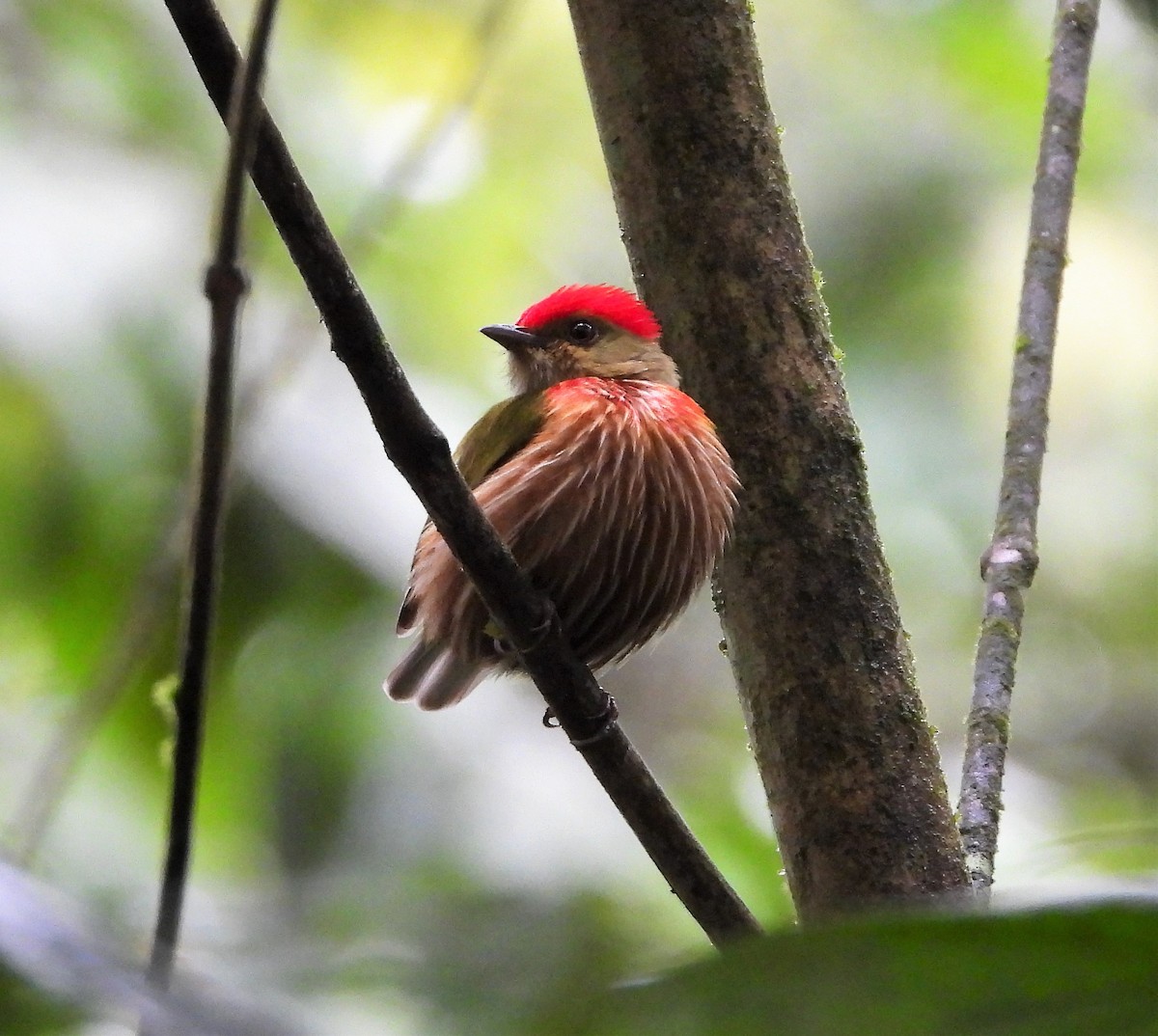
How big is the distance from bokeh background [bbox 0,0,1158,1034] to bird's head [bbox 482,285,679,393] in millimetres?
542

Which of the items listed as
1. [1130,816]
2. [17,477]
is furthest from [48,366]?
[1130,816]

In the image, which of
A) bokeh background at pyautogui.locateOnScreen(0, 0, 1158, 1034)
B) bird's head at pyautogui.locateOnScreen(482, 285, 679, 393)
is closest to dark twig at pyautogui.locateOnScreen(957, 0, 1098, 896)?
bokeh background at pyautogui.locateOnScreen(0, 0, 1158, 1034)

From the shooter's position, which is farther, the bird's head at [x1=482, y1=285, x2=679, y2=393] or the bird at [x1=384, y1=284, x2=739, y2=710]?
the bird's head at [x1=482, y1=285, x2=679, y2=393]

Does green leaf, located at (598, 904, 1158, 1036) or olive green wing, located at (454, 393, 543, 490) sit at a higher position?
olive green wing, located at (454, 393, 543, 490)

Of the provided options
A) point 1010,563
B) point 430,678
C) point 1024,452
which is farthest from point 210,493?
point 430,678

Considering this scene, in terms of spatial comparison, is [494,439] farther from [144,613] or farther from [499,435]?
[144,613]

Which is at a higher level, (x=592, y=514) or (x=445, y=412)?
(x=445, y=412)

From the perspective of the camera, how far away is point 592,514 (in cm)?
339

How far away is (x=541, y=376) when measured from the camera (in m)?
4.18

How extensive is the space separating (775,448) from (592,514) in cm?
54

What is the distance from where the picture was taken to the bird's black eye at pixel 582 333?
162 inches

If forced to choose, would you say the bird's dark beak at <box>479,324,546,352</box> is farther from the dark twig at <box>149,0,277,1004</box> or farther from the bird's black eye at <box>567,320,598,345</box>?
the dark twig at <box>149,0,277,1004</box>

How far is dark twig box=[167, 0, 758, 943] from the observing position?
1.72m

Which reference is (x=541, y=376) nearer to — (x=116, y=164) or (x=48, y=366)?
(x=48, y=366)
